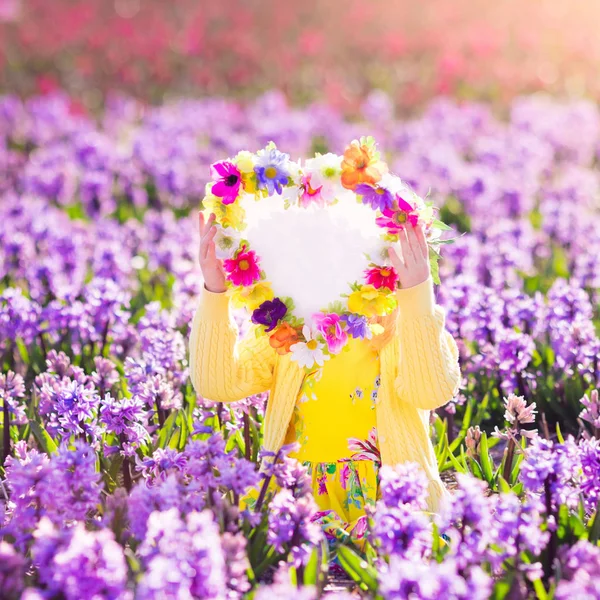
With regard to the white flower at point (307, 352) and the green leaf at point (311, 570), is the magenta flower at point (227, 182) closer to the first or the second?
the white flower at point (307, 352)

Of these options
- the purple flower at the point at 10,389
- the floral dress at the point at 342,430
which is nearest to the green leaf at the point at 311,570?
the floral dress at the point at 342,430

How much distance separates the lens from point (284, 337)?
11.6 ft

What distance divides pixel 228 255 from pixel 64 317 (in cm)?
206

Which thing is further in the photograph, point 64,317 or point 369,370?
point 64,317

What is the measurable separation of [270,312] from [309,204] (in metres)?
0.40

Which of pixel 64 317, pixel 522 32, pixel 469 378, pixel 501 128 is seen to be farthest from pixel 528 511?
pixel 522 32

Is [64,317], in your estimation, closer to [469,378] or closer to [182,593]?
[469,378]

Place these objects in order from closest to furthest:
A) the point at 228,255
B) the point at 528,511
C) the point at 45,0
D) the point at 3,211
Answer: the point at 528,511 → the point at 228,255 → the point at 3,211 → the point at 45,0

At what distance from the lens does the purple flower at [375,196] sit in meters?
3.47

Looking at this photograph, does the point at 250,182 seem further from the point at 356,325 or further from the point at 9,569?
the point at 9,569

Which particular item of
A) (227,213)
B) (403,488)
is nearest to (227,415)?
(227,213)

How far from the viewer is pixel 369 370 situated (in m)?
3.75

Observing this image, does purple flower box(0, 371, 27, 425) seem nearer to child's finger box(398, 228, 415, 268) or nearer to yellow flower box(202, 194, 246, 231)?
yellow flower box(202, 194, 246, 231)

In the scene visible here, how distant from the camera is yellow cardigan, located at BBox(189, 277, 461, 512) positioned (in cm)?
351
